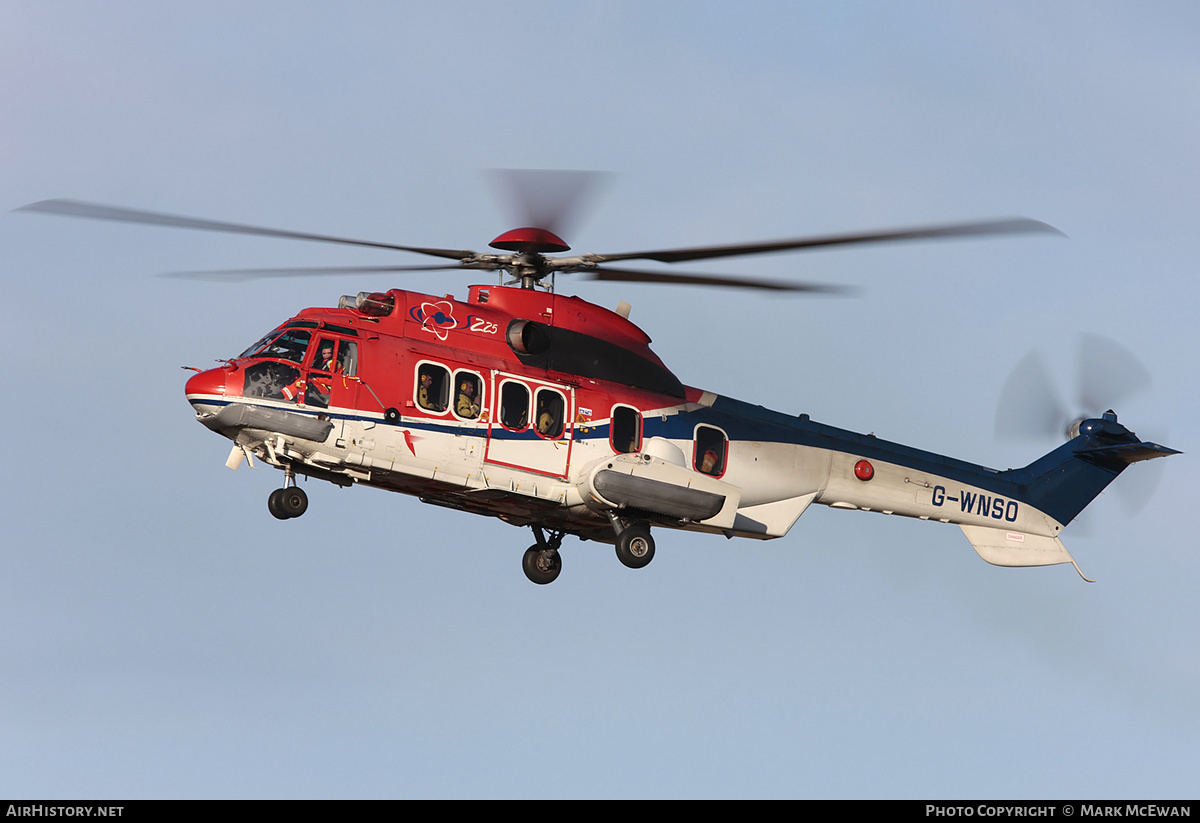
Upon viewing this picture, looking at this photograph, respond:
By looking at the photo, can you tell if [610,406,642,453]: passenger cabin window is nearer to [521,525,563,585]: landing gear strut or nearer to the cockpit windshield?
[521,525,563,585]: landing gear strut

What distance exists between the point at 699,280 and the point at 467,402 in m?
3.90

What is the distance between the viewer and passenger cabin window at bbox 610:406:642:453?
77.5 feet

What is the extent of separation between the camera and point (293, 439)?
21.4 metres

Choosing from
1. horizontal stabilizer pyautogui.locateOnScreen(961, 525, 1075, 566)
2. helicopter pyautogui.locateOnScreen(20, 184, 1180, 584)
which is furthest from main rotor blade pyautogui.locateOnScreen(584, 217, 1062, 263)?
horizontal stabilizer pyautogui.locateOnScreen(961, 525, 1075, 566)

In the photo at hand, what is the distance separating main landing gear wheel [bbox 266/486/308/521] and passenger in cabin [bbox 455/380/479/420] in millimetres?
2608

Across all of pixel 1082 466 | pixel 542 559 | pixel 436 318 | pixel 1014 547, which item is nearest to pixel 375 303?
pixel 436 318

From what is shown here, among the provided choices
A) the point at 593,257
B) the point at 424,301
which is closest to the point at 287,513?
the point at 424,301

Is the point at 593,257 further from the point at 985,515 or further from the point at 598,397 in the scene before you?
the point at 985,515

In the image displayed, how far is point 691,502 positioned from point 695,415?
1.55m

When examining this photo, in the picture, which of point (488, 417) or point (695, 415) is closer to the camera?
point (488, 417)

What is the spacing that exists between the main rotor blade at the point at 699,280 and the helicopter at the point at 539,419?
33 mm
